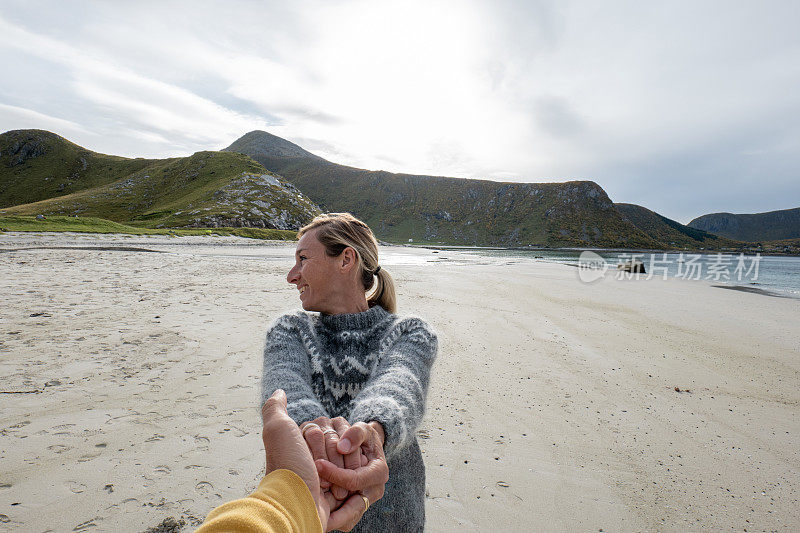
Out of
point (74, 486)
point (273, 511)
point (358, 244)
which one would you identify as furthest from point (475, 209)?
point (273, 511)

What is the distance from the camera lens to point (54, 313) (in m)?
7.12

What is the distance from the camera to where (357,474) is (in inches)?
45.8

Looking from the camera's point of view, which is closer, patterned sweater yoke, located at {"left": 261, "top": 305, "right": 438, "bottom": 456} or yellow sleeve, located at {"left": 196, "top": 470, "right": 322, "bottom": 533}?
yellow sleeve, located at {"left": 196, "top": 470, "right": 322, "bottom": 533}

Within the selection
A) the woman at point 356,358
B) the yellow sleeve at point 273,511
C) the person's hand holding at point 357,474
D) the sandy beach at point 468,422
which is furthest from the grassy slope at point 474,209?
the yellow sleeve at point 273,511

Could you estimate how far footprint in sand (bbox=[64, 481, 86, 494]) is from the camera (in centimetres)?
276

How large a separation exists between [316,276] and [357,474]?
1.08 meters

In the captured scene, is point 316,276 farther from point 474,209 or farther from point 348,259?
point 474,209

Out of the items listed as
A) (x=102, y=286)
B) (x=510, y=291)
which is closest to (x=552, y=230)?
(x=510, y=291)

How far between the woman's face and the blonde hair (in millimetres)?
46

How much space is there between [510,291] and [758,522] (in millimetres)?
11837

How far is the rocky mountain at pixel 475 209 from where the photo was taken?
152m

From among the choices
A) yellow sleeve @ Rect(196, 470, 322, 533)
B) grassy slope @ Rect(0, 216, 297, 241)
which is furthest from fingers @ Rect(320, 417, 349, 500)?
grassy slope @ Rect(0, 216, 297, 241)

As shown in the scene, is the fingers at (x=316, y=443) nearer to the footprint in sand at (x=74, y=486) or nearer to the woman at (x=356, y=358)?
the woman at (x=356, y=358)

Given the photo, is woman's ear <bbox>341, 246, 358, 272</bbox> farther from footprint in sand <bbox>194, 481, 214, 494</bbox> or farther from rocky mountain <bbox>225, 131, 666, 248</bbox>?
→ rocky mountain <bbox>225, 131, 666, 248</bbox>
